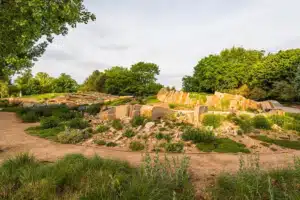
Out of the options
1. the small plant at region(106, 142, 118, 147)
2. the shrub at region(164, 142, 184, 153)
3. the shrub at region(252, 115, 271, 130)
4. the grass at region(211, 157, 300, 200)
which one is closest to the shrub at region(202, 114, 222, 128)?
the shrub at region(252, 115, 271, 130)

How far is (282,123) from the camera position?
9617 mm

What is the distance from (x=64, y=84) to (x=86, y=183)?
154ft

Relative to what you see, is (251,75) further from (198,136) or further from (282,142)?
(198,136)

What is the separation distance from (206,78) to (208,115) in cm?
2400

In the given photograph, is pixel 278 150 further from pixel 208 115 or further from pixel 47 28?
pixel 47 28

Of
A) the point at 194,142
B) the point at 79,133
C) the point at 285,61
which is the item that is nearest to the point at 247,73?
the point at 285,61

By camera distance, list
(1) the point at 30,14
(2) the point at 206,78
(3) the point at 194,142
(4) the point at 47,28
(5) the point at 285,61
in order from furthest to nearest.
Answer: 1. (2) the point at 206,78
2. (5) the point at 285,61
3. (3) the point at 194,142
4. (4) the point at 47,28
5. (1) the point at 30,14

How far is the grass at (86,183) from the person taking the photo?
2.90 metres

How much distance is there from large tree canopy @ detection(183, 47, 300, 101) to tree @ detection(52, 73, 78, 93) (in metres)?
27.8

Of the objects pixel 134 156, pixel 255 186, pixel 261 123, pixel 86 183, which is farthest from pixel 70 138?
pixel 261 123

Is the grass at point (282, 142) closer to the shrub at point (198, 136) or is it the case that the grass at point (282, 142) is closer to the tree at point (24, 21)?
the shrub at point (198, 136)

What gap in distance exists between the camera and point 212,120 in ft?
30.1

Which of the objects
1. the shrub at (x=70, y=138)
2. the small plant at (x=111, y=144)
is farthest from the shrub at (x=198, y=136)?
the shrub at (x=70, y=138)

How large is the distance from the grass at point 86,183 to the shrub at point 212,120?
18.8 ft
